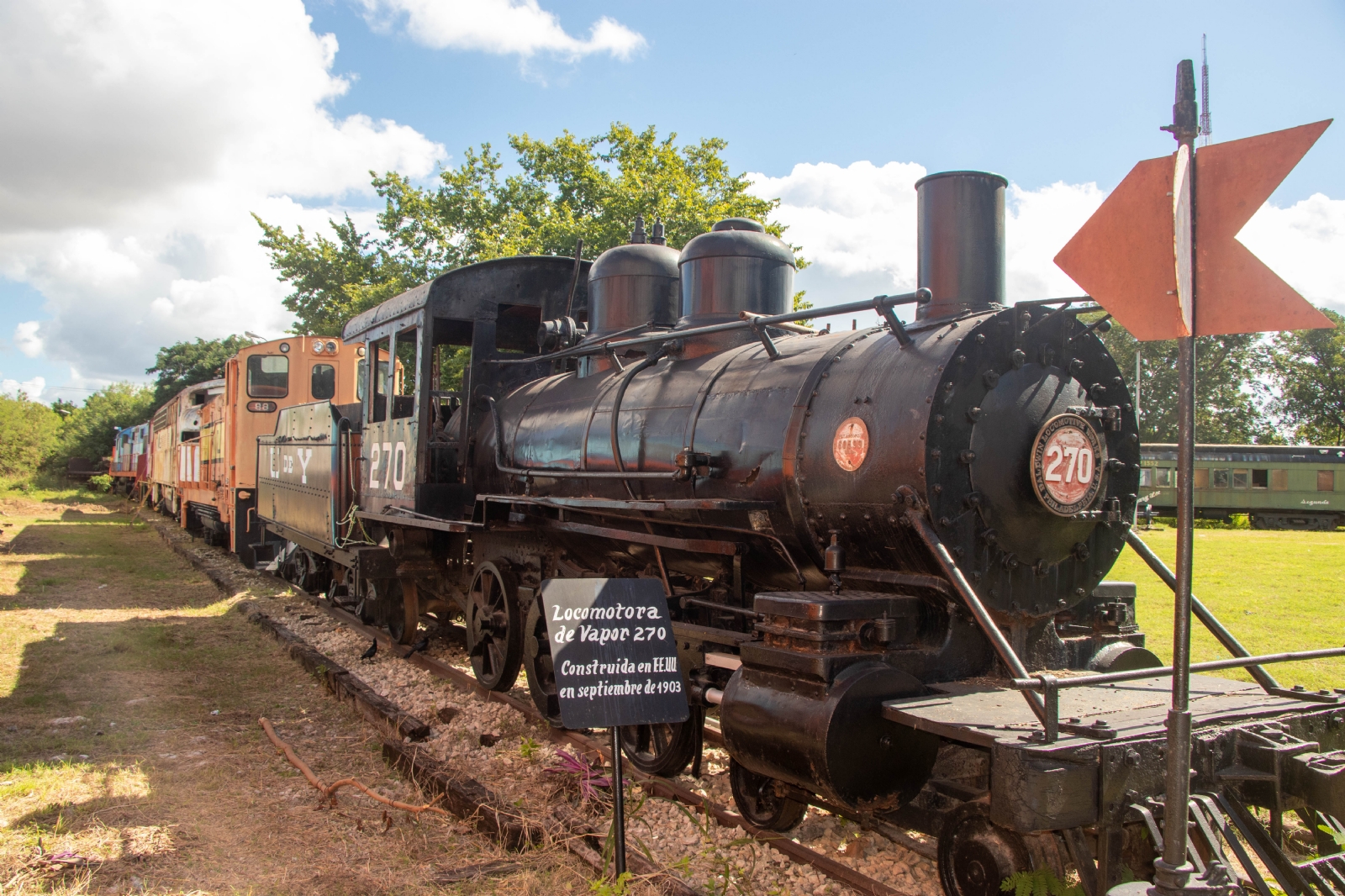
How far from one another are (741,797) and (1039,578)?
67.1 inches

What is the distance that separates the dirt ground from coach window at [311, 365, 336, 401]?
6.43 meters

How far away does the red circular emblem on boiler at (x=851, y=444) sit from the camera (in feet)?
12.6

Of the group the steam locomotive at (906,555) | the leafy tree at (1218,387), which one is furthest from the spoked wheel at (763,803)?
the leafy tree at (1218,387)

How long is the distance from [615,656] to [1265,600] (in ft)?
36.0

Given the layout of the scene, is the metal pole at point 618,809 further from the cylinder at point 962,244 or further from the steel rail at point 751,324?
the cylinder at point 962,244

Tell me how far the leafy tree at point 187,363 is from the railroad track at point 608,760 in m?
48.8

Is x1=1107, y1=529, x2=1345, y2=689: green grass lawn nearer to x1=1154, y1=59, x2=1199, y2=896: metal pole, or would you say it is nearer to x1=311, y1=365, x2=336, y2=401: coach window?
x1=1154, y1=59, x2=1199, y2=896: metal pole

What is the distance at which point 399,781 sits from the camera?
17.1ft

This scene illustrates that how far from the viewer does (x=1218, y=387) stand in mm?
48312

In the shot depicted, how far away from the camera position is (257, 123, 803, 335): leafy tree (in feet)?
63.3

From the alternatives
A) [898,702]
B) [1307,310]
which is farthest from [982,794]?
[1307,310]

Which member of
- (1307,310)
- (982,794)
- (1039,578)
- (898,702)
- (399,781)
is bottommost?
(399,781)

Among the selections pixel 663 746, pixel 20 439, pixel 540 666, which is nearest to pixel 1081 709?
pixel 663 746

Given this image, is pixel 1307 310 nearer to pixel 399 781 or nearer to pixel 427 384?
pixel 399 781
